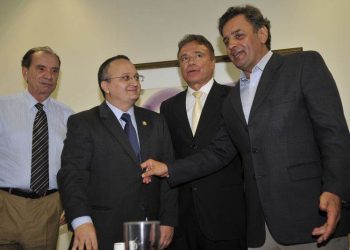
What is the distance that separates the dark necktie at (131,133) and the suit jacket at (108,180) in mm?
32

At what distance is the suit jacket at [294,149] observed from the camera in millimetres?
1817

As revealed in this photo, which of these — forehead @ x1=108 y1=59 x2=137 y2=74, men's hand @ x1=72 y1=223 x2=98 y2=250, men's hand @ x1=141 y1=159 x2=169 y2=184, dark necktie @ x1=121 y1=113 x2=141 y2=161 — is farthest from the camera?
forehead @ x1=108 y1=59 x2=137 y2=74

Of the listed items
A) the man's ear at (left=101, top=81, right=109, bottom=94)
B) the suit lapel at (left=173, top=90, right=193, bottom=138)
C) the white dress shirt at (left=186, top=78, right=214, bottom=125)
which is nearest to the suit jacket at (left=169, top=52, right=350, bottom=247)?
the suit lapel at (left=173, top=90, right=193, bottom=138)

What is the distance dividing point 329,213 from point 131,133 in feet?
4.30

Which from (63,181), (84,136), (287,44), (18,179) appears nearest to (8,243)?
(18,179)

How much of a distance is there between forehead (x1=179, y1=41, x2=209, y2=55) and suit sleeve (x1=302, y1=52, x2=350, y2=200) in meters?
1.09

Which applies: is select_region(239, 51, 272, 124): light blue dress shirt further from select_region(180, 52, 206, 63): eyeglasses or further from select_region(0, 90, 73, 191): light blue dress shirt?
select_region(0, 90, 73, 191): light blue dress shirt

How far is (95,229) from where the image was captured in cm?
232

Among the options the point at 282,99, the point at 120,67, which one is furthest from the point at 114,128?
the point at 282,99

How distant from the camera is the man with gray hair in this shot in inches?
107

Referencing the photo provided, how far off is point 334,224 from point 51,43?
3.34 m

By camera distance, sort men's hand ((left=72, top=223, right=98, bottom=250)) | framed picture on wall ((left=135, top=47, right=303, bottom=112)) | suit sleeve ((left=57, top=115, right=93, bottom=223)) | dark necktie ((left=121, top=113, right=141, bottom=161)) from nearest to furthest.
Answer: men's hand ((left=72, top=223, right=98, bottom=250)) → suit sleeve ((left=57, top=115, right=93, bottom=223)) → dark necktie ((left=121, top=113, right=141, bottom=161)) → framed picture on wall ((left=135, top=47, right=303, bottom=112))

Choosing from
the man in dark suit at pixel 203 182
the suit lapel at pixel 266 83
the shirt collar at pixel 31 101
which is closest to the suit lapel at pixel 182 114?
the man in dark suit at pixel 203 182

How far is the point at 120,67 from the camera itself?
2.69 meters
